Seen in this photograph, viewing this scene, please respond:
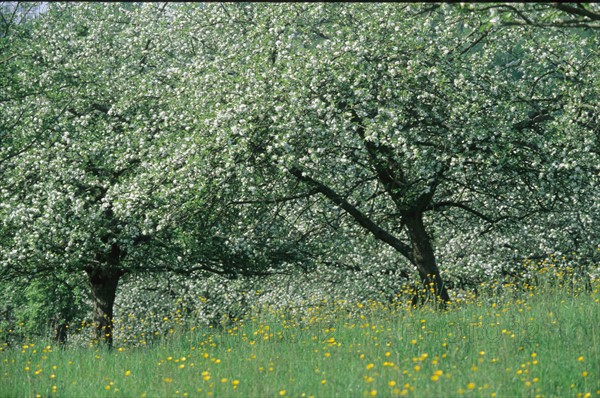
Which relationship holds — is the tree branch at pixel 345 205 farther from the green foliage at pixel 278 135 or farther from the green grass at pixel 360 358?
the green grass at pixel 360 358

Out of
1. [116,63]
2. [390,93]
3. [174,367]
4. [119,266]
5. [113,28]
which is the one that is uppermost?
[113,28]

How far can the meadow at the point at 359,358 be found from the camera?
7.72 meters

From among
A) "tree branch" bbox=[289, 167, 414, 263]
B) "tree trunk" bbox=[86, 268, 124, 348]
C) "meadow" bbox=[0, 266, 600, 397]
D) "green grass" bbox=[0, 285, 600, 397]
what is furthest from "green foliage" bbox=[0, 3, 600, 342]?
"green grass" bbox=[0, 285, 600, 397]

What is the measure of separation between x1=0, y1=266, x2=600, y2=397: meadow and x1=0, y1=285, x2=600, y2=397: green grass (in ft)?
0.06

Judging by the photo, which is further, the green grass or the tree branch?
the tree branch

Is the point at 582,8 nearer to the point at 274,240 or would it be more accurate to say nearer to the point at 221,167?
the point at 221,167

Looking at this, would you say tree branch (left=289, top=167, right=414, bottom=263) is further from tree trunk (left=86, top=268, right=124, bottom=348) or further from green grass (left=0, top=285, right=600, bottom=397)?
tree trunk (left=86, top=268, right=124, bottom=348)

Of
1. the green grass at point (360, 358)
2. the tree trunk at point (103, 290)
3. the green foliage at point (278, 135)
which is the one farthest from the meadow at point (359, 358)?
the tree trunk at point (103, 290)

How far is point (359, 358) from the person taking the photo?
8.90 metres

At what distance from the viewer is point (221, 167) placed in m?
15.0

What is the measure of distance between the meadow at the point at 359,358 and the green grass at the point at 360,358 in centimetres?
2

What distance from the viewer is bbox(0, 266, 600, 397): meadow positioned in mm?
7718

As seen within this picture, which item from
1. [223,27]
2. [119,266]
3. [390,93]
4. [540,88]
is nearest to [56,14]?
[223,27]

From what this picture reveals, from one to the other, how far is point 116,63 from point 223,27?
3.69m
